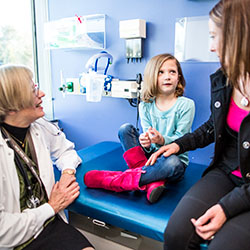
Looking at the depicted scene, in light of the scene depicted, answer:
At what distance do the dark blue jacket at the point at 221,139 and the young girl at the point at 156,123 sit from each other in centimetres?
17

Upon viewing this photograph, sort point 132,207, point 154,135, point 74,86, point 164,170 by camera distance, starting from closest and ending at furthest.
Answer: point 132,207
point 164,170
point 154,135
point 74,86

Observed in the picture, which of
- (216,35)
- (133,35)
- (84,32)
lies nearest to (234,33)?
(216,35)

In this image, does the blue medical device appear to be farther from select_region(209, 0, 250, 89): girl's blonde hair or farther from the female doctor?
select_region(209, 0, 250, 89): girl's blonde hair

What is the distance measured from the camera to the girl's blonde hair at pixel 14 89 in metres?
1.13

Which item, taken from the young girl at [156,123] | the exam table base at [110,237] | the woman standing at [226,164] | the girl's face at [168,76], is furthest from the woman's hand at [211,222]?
the girl's face at [168,76]

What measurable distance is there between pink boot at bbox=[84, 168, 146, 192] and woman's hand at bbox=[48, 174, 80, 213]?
93mm

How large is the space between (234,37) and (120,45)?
1.48 m

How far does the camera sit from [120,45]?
2.22 meters

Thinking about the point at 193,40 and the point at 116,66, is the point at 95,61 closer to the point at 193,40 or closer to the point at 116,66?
the point at 116,66

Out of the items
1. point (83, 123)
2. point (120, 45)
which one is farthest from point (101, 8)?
point (83, 123)

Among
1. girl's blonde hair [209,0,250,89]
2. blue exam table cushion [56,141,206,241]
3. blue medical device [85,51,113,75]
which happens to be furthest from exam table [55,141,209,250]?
blue medical device [85,51,113,75]

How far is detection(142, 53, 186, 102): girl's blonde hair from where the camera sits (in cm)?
175

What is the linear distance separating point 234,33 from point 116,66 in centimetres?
151

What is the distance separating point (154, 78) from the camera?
1751mm
